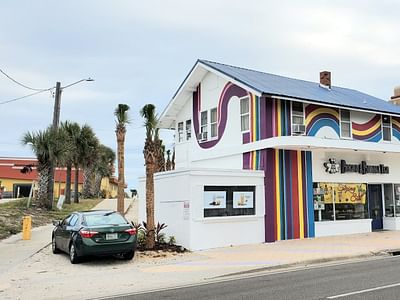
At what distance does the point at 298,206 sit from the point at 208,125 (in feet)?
21.4

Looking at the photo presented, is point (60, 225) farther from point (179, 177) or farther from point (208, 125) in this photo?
point (208, 125)

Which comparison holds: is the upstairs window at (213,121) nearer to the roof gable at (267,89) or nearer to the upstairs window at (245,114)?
the roof gable at (267,89)

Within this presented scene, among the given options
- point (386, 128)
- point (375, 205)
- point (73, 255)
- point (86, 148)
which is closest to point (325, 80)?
point (386, 128)

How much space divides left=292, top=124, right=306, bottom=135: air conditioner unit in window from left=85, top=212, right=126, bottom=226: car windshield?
9122 mm

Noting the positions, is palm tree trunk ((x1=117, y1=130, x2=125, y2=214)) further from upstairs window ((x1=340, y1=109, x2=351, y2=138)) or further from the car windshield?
A: upstairs window ((x1=340, y1=109, x2=351, y2=138))

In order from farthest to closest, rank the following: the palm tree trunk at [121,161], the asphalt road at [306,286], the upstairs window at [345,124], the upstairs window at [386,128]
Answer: the upstairs window at [386,128], the upstairs window at [345,124], the palm tree trunk at [121,161], the asphalt road at [306,286]

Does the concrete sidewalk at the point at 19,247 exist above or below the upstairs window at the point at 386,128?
below

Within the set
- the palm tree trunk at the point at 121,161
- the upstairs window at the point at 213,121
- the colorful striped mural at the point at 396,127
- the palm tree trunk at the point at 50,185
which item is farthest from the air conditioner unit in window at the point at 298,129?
the palm tree trunk at the point at 50,185

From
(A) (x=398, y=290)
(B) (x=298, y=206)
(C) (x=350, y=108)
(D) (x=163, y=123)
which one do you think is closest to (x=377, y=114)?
(C) (x=350, y=108)

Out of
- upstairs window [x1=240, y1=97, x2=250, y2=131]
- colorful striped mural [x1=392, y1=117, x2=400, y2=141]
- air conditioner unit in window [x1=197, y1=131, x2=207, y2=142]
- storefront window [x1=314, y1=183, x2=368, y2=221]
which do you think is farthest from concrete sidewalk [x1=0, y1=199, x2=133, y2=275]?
colorful striped mural [x1=392, y1=117, x2=400, y2=141]

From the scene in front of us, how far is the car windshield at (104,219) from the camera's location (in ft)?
44.8

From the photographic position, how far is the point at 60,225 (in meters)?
15.1

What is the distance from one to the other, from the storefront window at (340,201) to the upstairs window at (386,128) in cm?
347

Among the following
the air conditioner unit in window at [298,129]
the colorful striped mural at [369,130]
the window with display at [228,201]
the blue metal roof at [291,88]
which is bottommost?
the window with display at [228,201]
